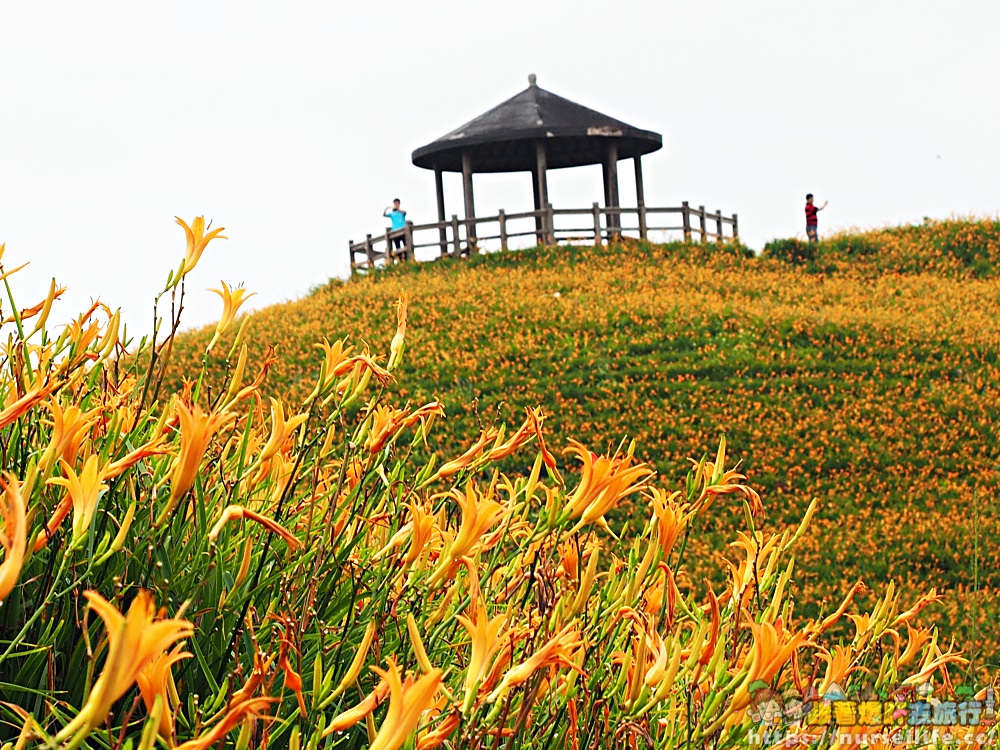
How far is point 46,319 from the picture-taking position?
2.04 metres

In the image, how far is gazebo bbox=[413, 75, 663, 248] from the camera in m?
21.1

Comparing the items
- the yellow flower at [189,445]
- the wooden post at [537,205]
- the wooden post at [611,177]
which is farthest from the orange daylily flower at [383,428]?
the wooden post at [611,177]

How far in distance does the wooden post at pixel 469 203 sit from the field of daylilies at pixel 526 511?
1.06 m

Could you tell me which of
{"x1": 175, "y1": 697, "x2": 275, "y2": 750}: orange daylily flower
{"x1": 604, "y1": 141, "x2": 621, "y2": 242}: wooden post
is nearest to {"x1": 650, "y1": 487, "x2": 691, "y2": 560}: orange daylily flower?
{"x1": 175, "y1": 697, "x2": 275, "y2": 750}: orange daylily flower

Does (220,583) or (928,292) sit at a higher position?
(220,583)

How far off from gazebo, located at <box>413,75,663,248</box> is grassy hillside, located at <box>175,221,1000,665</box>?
347cm

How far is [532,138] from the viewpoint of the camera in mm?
20844

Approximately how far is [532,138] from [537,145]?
28.1 inches

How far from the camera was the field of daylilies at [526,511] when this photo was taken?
1.44m

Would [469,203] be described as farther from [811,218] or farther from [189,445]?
[189,445]

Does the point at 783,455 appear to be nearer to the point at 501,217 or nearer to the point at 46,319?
the point at 46,319

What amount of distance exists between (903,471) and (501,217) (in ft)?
38.7

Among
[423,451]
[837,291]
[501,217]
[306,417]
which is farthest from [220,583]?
[501,217]

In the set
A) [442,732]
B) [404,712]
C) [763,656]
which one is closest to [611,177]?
[763,656]
